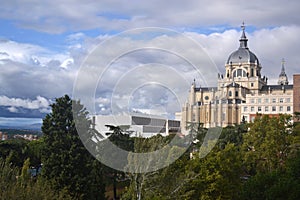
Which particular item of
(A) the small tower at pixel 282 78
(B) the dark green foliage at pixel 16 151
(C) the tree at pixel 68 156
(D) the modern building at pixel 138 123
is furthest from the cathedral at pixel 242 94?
(C) the tree at pixel 68 156

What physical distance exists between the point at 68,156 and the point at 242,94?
103m

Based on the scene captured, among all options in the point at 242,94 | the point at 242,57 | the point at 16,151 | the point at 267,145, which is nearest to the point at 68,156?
the point at 267,145

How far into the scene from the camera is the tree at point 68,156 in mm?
30000

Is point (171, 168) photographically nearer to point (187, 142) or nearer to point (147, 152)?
point (147, 152)

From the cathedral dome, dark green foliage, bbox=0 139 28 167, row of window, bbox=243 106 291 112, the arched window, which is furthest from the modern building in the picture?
the cathedral dome

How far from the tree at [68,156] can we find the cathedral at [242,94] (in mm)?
57584

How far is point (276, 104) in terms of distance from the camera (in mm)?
113750

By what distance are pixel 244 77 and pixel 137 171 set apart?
12028 cm

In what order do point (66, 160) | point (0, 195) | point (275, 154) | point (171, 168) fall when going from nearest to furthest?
point (0, 195) → point (171, 168) → point (66, 160) → point (275, 154)

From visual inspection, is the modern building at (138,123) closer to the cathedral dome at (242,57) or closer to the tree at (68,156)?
the tree at (68,156)

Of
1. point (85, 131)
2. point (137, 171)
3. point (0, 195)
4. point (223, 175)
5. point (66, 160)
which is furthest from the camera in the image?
point (85, 131)

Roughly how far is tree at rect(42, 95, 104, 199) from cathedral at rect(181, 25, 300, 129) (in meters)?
57.6

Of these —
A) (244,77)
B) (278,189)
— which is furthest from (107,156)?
(244,77)

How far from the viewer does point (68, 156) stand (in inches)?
1221
